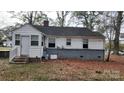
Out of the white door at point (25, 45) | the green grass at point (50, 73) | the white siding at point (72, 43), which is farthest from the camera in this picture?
the white siding at point (72, 43)

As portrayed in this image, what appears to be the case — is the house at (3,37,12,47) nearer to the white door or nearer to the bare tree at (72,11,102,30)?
the white door

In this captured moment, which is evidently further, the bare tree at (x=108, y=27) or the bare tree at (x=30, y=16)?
the bare tree at (x=108, y=27)

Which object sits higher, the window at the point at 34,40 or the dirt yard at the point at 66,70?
the window at the point at 34,40

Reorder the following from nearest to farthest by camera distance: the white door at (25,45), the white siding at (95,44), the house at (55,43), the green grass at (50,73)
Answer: the green grass at (50,73) → the house at (55,43) → the white siding at (95,44) → the white door at (25,45)

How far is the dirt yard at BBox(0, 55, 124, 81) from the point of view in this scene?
9914mm

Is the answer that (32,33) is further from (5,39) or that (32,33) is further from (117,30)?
(117,30)

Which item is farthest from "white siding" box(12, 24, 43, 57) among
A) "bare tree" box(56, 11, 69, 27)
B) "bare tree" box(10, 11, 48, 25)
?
"bare tree" box(56, 11, 69, 27)

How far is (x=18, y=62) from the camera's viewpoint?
12.1 metres

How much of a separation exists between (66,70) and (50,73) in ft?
2.06

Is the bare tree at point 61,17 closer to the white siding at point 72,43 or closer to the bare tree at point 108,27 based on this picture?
the bare tree at point 108,27

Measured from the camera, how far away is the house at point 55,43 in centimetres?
1251

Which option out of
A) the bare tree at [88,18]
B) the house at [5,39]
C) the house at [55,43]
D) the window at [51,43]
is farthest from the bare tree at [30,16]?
the window at [51,43]
